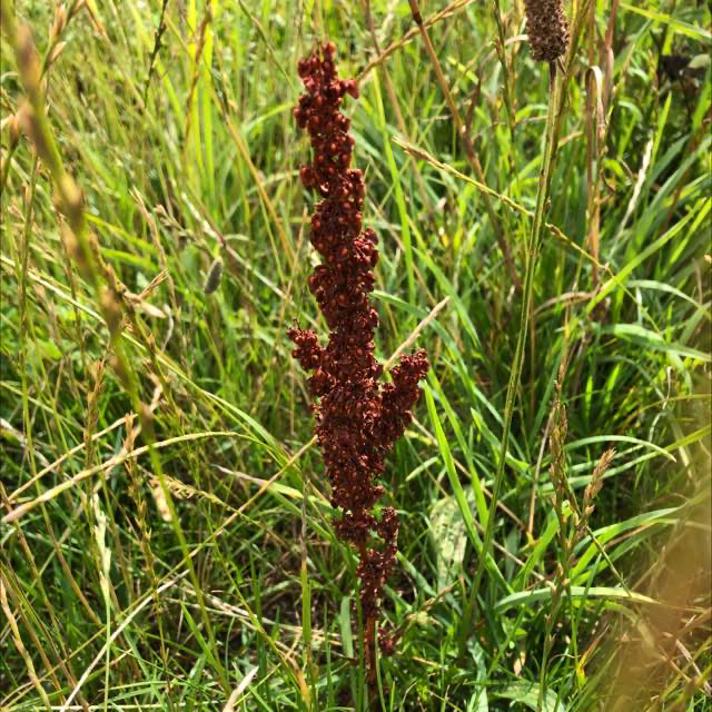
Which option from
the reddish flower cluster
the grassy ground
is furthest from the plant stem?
the reddish flower cluster

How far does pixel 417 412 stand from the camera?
1.99m

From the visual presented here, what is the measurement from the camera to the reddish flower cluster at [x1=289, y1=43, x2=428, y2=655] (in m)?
1.06

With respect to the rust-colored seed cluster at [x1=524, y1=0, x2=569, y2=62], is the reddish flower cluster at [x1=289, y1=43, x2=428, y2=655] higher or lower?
lower

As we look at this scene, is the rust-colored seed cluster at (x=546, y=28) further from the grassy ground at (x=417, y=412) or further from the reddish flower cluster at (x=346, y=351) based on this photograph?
the reddish flower cluster at (x=346, y=351)

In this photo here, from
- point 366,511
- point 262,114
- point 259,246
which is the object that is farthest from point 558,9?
point 262,114

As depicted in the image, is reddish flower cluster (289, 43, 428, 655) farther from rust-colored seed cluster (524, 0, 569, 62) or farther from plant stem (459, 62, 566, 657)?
rust-colored seed cluster (524, 0, 569, 62)

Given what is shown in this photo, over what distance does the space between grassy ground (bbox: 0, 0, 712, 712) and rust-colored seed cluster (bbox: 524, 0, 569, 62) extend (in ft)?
0.17

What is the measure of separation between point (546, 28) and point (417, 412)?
0.83 meters

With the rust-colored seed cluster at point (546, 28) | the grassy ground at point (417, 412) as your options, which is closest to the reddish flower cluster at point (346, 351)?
the grassy ground at point (417, 412)

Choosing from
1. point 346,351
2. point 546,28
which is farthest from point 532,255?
point 546,28

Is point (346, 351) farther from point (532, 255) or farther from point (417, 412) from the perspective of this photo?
point (417, 412)

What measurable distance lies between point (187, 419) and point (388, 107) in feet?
3.20

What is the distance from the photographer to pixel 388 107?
2426 mm

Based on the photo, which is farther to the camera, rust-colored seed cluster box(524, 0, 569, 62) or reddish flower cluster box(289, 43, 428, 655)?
rust-colored seed cluster box(524, 0, 569, 62)
